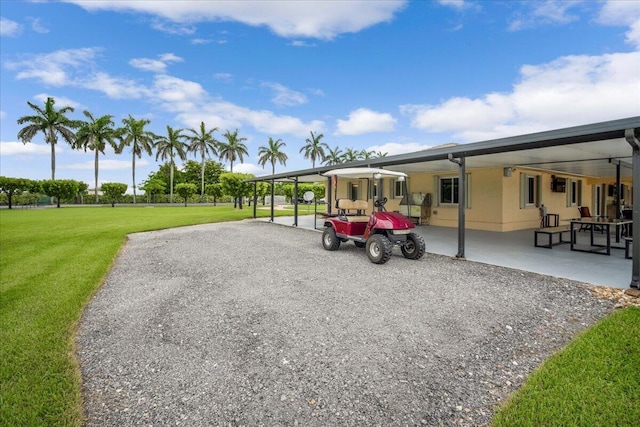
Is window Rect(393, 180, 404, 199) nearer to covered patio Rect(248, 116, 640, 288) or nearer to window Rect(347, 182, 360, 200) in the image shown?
window Rect(347, 182, 360, 200)

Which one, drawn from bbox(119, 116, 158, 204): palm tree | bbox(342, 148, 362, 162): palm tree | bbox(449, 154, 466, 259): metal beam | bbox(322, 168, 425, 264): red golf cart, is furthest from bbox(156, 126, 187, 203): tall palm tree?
bbox(449, 154, 466, 259): metal beam

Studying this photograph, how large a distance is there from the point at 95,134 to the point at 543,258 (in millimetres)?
44145

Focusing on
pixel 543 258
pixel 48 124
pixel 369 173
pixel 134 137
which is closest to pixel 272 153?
pixel 134 137

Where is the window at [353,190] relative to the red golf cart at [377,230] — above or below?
above

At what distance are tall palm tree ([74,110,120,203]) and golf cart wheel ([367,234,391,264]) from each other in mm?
39821

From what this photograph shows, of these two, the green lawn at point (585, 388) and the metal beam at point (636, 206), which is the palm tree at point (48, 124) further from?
the metal beam at point (636, 206)

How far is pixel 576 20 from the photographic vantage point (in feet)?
32.5

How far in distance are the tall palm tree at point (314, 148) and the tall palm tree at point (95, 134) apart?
27773mm

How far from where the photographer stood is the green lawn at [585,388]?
194cm

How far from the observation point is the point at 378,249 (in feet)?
19.9

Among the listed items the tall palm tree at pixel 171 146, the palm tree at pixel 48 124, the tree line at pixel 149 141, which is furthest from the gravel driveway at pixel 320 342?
the tall palm tree at pixel 171 146

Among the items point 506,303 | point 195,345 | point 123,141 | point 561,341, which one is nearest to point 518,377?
point 561,341

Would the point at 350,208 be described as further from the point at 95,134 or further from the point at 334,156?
the point at 334,156

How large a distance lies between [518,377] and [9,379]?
164 inches
